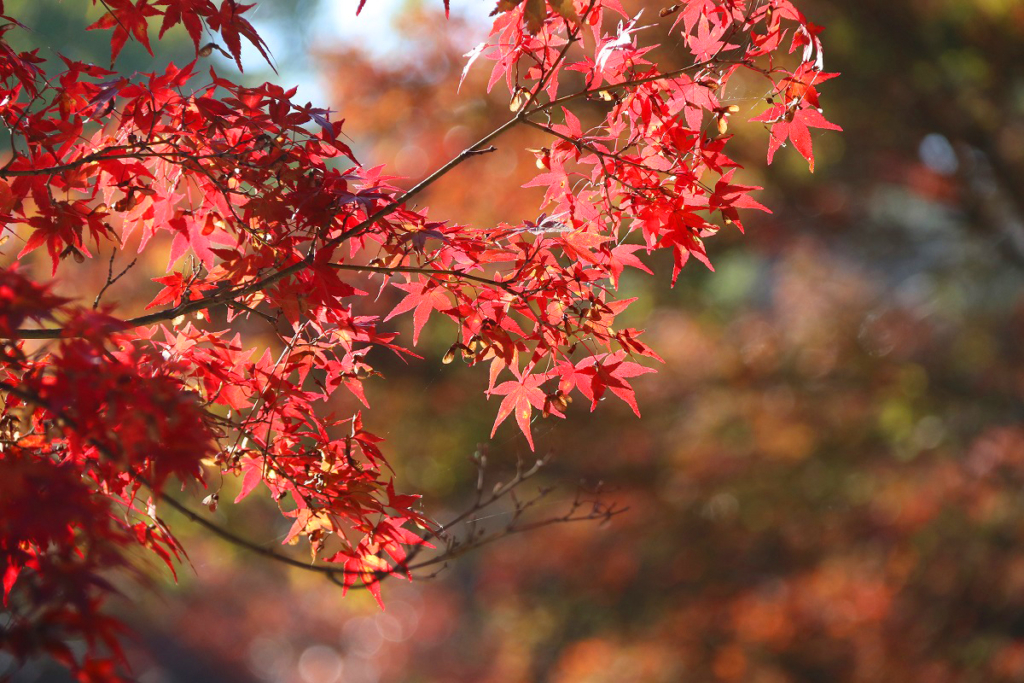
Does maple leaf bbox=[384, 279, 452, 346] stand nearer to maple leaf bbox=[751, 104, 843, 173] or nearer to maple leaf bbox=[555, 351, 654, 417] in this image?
maple leaf bbox=[555, 351, 654, 417]

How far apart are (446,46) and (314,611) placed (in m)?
12.2

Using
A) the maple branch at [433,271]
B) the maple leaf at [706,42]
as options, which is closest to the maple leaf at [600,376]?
the maple branch at [433,271]

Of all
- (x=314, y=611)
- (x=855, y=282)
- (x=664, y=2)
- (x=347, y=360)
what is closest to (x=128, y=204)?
(x=347, y=360)

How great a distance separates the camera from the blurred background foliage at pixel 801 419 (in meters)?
5.62

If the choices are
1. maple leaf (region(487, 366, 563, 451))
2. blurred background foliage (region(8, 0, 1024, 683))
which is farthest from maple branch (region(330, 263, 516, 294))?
blurred background foliage (region(8, 0, 1024, 683))

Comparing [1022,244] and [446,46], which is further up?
[446,46]

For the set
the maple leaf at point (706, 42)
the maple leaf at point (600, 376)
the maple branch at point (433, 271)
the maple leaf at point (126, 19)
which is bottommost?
the maple leaf at point (600, 376)

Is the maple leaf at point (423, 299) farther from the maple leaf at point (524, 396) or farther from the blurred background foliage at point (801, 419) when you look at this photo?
the blurred background foliage at point (801, 419)

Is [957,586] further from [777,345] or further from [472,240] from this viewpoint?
[472,240]

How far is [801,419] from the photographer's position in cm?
677

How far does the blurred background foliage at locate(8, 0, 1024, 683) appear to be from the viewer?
5.62 meters

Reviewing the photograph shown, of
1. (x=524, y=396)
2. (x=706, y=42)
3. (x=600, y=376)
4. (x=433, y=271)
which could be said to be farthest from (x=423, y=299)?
(x=706, y=42)

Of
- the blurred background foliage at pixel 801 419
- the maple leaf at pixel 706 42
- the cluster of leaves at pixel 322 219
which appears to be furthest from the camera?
the blurred background foliage at pixel 801 419

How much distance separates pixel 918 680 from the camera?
5285 mm
